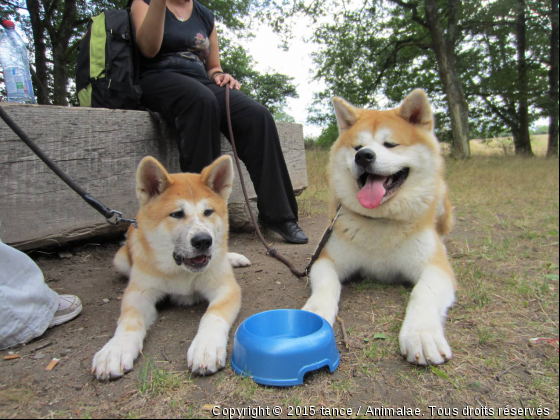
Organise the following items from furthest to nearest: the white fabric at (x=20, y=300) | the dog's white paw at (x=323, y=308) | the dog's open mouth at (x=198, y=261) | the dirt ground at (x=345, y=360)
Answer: the dog's open mouth at (x=198, y=261), the dog's white paw at (x=323, y=308), the white fabric at (x=20, y=300), the dirt ground at (x=345, y=360)

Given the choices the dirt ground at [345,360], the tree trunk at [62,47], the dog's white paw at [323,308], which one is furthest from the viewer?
the tree trunk at [62,47]

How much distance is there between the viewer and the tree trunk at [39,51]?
8.62 m

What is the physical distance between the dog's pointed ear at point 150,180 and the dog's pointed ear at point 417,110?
5.22 feet

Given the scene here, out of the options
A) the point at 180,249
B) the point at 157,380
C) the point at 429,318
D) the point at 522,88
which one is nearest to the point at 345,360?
the point at 429,318

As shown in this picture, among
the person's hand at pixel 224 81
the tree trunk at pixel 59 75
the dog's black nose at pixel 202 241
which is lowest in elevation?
the dog's black nose at pixel 202 241

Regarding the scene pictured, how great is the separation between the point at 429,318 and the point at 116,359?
1.41 m

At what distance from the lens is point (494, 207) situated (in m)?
4.99

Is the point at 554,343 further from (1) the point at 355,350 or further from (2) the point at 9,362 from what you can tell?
(2) the point at 9,362

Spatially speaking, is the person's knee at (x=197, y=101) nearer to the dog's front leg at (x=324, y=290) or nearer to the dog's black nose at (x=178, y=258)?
the dog's black nose at (x=178, y=258)

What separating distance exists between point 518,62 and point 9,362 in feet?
54.7

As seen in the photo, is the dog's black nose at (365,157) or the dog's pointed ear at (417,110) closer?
the dog's black nose at (365,157)

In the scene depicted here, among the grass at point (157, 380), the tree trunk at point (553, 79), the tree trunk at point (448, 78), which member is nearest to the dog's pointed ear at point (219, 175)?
the grass at point (157, 380)

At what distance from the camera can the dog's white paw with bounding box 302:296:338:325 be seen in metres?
1.88

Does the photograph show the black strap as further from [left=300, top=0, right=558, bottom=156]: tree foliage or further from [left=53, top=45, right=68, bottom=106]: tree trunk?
[left=300, top=0, right=558, bottom=156]: tree foliage
